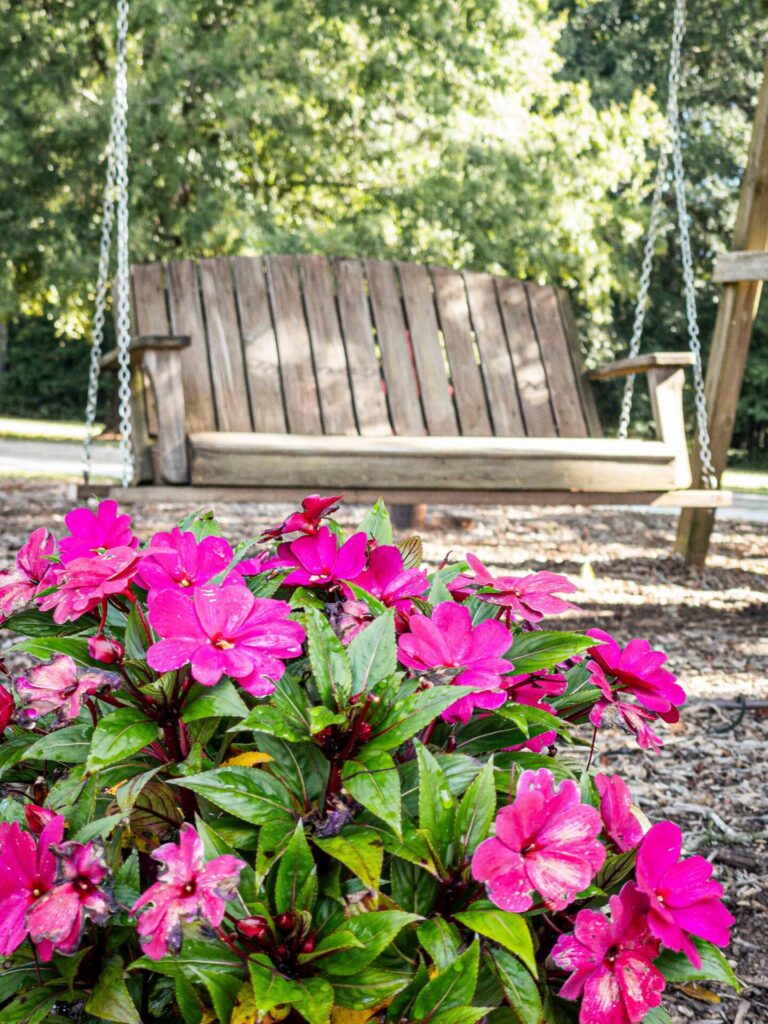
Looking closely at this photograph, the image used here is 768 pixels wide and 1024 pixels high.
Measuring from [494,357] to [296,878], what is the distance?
4.15 metres

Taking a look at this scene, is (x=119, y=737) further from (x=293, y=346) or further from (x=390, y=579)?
(x=293, y=346)

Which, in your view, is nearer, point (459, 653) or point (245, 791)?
point (245, 791)

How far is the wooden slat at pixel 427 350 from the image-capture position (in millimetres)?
4602

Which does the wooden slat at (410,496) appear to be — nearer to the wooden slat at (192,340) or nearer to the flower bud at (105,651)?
the wooden slat at (192,340)

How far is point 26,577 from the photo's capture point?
1.10 metres

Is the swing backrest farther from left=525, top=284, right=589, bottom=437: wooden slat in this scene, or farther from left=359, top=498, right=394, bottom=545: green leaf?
left=359, top=498, right=394, bottom=545: green leaf

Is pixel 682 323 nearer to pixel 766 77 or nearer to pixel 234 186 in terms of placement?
pixel 234 186

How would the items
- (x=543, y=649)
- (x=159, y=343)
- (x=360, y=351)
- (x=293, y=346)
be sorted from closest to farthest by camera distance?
(x=543, y=649), (x=159, y=343), (x=293, y=346), (x=360, y=351)

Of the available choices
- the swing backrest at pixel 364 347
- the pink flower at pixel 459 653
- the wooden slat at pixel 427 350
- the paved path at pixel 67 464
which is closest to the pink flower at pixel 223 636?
the pink flower at pixel 459 653

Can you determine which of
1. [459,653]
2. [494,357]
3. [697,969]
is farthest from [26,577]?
[494,357]

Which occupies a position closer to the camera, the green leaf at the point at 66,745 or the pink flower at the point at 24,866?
the pink flower at the point at 24,866

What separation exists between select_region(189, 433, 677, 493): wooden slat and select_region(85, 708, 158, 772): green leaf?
8.65 feet

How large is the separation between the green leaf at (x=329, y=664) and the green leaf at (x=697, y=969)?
330 millimetres

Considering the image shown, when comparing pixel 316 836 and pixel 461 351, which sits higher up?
pixel 461 351
